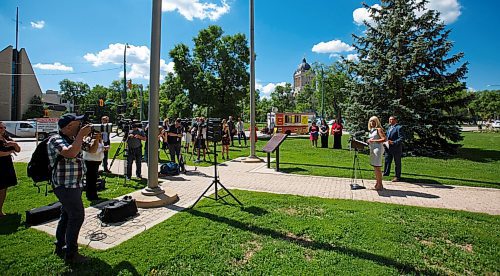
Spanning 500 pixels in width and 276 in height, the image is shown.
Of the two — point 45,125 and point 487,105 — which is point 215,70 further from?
point 487,105

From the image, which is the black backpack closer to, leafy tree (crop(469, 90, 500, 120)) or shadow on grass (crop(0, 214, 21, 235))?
shadow on grass (crop(0, 214, 21, 235))

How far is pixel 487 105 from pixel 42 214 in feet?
310

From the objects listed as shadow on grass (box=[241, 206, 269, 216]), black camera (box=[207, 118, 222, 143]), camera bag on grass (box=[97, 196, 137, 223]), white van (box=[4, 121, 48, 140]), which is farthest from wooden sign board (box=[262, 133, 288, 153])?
white van (box=[4, 121, 48, 140])

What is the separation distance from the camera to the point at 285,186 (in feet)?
26.6

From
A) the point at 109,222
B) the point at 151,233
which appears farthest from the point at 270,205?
the point at 109,222

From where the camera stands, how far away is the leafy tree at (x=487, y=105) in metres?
69.1

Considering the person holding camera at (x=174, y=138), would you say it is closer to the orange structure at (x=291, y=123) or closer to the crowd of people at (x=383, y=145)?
the crowd of people at (x=383, y=145)

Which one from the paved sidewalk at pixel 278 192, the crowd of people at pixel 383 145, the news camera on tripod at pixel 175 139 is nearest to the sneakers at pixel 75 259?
the paved sidewalk at pixel 278 192

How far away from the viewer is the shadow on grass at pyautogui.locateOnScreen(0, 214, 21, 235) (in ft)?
15.2

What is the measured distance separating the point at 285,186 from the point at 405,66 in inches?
428

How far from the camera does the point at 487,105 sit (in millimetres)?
71938

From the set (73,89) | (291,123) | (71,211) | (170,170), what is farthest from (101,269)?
(73,89)

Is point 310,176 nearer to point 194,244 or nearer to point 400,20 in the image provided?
point 194,244

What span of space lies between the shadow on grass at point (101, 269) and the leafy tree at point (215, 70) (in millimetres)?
28542
